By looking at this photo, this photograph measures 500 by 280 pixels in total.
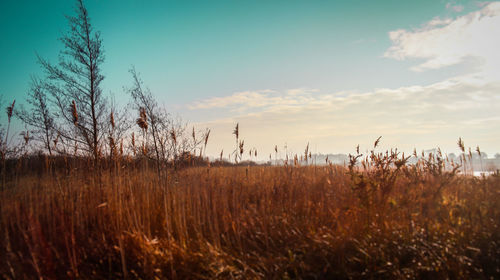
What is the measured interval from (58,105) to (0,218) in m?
7.87

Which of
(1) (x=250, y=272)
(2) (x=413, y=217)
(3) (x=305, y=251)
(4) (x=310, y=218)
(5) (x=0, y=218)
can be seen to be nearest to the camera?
(1) (x=250, y=272)

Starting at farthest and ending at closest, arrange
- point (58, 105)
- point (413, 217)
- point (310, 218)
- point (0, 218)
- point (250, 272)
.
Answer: point (58, 105)
point (310, 218)
point (0, 218)
point (413, 217)
point (250, 272)

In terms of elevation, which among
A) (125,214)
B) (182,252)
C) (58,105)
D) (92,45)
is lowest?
(182,252)

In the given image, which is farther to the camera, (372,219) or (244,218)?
(244,218)

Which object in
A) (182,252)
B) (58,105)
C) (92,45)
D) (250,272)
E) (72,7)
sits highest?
(72,7)

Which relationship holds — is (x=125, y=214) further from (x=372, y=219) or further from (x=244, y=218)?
(x=372, y=219)

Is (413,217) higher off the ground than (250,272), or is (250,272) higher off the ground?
(413,217)

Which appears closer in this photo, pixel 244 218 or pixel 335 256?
pixel 335 256

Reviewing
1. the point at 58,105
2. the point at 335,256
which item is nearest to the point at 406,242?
the point at 335,256

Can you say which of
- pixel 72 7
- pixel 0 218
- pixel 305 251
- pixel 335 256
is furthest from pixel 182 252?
pixel 72 7

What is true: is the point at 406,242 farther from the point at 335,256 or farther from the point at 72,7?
the point at 72,7

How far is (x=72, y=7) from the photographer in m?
9.54

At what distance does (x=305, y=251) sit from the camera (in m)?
2.58

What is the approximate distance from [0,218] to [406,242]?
4.79 metres
